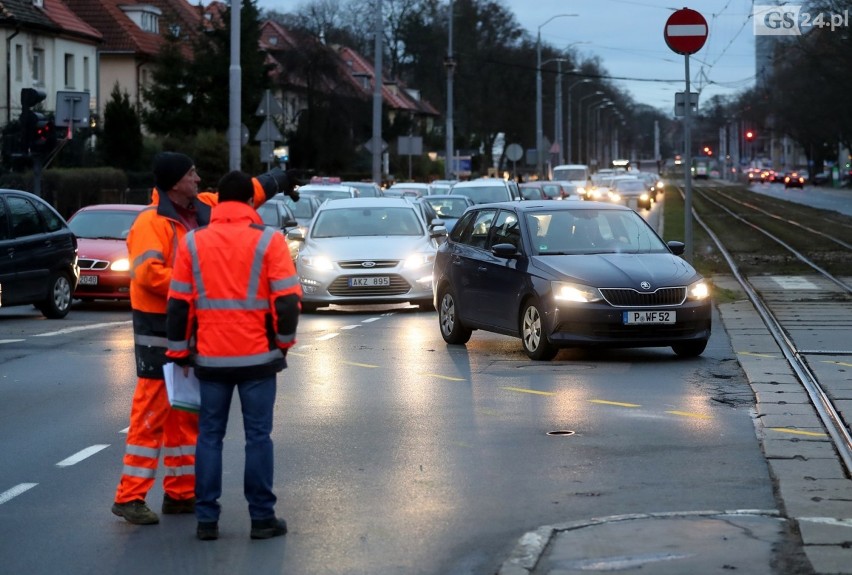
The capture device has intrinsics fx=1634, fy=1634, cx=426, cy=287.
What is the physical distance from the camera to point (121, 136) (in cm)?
5312

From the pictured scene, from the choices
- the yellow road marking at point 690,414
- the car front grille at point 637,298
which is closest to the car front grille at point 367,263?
the car front grille at point 637,298

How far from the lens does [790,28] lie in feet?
251

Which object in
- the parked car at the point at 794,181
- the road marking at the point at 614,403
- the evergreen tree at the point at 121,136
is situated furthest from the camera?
the parked car at the point at 794,181

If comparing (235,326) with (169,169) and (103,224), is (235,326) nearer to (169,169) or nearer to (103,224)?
(169,169)

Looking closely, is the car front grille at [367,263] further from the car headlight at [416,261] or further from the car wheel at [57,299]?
the car wheel at [57,299]

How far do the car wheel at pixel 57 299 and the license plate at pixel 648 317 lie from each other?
8.91 m

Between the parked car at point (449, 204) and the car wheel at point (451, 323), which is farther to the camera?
the parked car at point (449, 204)

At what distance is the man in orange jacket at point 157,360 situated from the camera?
7625mm

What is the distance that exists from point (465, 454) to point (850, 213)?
52499mm

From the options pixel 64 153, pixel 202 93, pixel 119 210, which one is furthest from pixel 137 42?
pixel 119 210

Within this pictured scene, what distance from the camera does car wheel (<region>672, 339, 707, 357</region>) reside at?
14.6 meters

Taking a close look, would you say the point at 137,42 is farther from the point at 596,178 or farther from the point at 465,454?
the point at 465,454

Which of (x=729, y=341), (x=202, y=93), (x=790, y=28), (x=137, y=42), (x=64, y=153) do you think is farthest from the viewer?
(x=790, y=28)

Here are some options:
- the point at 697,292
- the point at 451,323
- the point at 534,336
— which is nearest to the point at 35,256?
the point at 451,323
